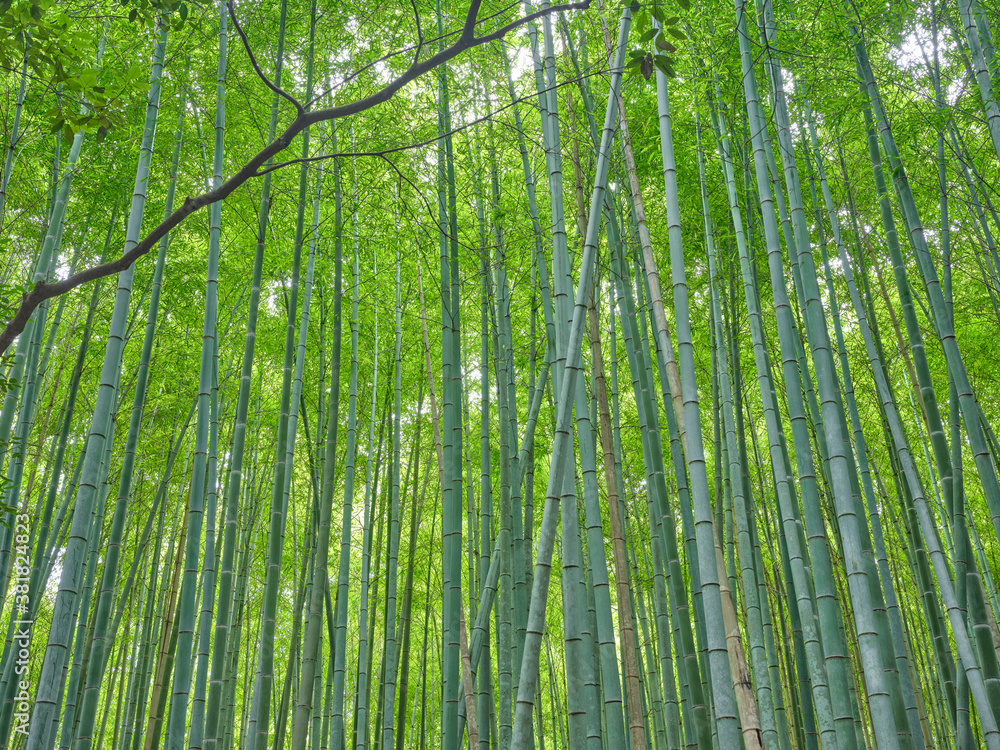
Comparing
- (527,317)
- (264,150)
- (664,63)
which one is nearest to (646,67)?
(664,63)

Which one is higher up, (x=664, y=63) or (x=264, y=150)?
(x=664, y=63)

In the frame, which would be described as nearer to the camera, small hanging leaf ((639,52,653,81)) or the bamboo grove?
small hanging leaf ((639,52,653,81))

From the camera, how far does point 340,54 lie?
4.80m

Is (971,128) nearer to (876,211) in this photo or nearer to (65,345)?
(876,211)

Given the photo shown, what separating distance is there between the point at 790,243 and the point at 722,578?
1.55 metres

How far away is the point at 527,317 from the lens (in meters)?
6.32

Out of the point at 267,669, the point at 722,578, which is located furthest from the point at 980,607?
the point at 267,669

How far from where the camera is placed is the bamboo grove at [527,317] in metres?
2.23

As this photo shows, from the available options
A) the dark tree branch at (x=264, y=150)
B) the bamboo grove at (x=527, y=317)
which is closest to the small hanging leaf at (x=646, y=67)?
the bamboo grove at (x=527, y=317)

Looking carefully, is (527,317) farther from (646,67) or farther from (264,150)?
(264,150)

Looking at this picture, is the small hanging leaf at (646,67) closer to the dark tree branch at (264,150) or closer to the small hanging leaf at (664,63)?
the small hanging leaf at (664,63)

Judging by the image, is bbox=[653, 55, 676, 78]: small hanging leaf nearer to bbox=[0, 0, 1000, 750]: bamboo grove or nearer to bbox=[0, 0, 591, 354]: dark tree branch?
bbox=[0, 0, 1000, 750]: bamboo grove

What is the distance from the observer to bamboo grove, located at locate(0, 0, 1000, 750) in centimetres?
223

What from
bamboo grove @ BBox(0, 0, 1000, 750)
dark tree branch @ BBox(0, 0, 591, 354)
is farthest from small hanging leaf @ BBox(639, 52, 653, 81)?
dark tree branch @ BBox(0, 0, 591, 354)
